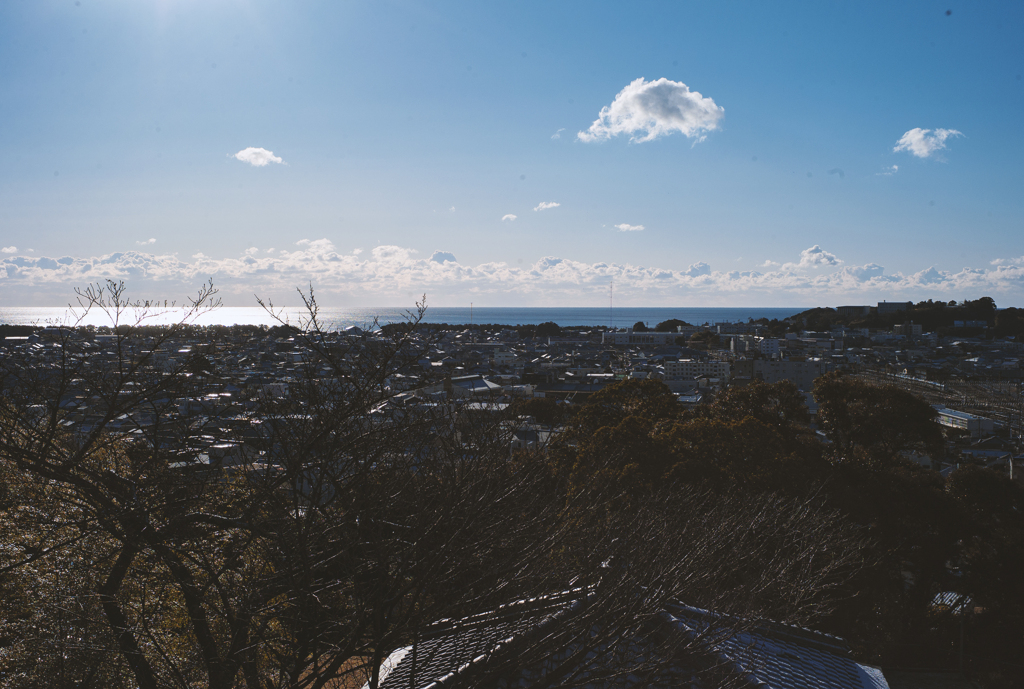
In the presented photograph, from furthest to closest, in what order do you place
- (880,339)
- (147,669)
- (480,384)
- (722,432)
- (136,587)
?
(880,339) < (480,384) < (722,432) < (136,587) < (147,669)

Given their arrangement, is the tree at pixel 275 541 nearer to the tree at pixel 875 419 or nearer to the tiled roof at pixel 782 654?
the tiled roof at pixel 782 654

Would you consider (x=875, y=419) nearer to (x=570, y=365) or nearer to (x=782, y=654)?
(x=782, y=654)

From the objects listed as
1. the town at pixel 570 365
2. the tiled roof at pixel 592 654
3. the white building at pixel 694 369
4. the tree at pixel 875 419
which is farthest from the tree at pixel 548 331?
the tiled roof at pixel 592 654

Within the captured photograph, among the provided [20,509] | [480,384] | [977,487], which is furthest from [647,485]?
[480,384]

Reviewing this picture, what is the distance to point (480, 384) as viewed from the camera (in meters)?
26.8

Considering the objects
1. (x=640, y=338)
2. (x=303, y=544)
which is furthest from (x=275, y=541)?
(x=640, y=338)

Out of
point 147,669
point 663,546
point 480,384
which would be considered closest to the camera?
point 147,669

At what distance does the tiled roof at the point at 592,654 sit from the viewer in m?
3.54

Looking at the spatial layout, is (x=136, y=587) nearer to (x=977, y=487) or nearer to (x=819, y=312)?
(x=977, y=487)

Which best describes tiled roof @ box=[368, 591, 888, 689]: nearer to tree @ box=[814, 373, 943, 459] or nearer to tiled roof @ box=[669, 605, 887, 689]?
tiled roof @ box=[669, 605, 887, 689]

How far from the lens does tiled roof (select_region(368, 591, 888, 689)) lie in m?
3.54

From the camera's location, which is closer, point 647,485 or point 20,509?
point 20,509

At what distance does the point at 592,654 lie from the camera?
4.63 metres

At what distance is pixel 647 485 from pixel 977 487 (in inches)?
192
